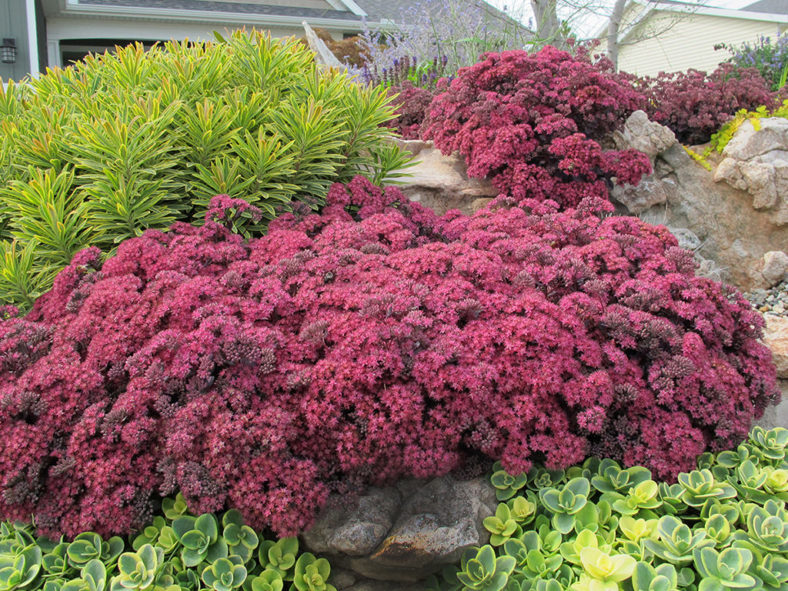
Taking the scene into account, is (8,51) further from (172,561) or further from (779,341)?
(779,341)

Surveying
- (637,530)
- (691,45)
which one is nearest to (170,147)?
(637,530)

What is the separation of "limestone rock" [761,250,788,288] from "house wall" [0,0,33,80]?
18.0 meters

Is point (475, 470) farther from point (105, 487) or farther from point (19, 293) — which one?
point (19, 293)

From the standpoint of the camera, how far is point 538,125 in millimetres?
5125

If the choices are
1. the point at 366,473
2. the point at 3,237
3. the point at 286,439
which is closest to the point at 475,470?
the point at 366,473

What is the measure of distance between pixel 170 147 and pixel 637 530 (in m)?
3.52

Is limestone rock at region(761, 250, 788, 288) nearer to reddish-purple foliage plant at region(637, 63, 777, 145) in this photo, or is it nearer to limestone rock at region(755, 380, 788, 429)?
reddish-purple foliage plant at region(637, 63, 777, 145)

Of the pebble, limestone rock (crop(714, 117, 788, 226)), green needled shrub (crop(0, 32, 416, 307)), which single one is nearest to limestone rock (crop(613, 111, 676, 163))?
limestone rock (crop(714, 117, 788, 226))

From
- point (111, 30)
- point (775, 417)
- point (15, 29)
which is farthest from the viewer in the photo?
point (111, 30)

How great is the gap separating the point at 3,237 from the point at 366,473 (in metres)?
3.44

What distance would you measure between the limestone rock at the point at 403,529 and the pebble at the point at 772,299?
4.03 m

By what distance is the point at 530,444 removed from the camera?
8.21 ft

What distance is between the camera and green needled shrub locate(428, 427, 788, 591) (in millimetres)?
2066

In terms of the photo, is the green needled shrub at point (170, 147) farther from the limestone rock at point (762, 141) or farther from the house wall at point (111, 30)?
the house wall at point (111, 30)
